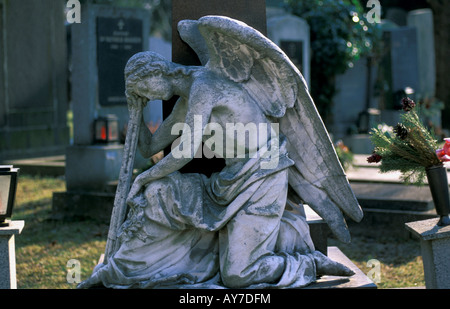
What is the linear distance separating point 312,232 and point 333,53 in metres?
7.79

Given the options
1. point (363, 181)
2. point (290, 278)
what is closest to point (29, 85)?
point (363, 181)

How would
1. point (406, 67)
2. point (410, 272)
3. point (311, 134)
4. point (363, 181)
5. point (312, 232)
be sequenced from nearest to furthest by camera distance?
point (311, 134) < point (312, 232) < point (410, 272) < point (363, 181) < point (406, 67)

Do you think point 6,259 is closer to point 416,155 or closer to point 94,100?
point 416,155

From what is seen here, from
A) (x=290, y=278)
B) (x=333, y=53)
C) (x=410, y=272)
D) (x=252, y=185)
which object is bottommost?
(x=410, y=272)

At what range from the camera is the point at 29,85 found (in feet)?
42.4

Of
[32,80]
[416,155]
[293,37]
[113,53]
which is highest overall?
[293,37]

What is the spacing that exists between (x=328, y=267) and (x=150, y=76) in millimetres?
1557

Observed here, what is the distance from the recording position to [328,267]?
13.8 ft

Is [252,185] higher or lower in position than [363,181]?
higher

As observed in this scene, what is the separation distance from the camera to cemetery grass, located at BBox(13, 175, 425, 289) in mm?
5621

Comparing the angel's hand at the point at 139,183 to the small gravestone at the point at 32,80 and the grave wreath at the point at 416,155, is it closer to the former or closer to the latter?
the grave wreath at the point at 416,155

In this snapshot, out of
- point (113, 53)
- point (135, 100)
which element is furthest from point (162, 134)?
point (113, 53)

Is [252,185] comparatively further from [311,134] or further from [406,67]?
[406,67]

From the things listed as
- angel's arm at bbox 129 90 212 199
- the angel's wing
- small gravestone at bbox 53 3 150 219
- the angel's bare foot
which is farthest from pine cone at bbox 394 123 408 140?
small gravestone at bbox 53 3 150 219
